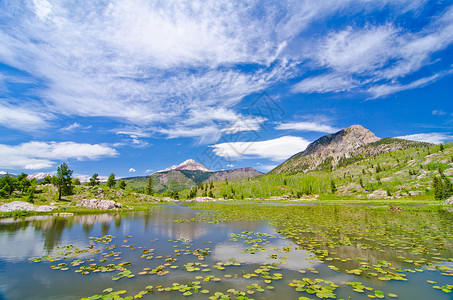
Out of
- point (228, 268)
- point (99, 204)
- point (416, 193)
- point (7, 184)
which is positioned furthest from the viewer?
point (416, 193)

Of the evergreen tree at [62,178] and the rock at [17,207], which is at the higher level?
the evergreen tree at [62,178]

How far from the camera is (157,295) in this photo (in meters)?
8.55

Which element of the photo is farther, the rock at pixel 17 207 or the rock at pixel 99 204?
the rock at pixel 99 204

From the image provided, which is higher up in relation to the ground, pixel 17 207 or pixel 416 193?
pixel 17 207

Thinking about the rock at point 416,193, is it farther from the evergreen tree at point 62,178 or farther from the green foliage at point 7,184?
the green foliage at point 7,184

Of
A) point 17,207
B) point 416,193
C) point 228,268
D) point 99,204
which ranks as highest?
point 17,207

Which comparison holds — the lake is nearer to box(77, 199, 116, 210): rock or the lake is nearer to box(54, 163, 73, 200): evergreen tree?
box(77, 199, 116, 210): rock

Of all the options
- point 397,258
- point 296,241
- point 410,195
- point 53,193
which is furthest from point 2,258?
point 410,195

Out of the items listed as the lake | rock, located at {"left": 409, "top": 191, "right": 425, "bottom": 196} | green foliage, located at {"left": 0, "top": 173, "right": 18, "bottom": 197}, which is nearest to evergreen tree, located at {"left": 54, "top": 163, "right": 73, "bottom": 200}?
green foliage, located at {"left": 0, "top": 173, "right": 18, "bottom": 197}

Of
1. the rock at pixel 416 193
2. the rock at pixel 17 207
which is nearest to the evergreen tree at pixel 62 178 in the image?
the rock at pixel 17 207

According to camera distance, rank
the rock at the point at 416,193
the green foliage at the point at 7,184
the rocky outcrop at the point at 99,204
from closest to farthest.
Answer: the rocky outcrop at the point at 99,204 < the green foliage at the point at 7,184 < the rock at the point at 416,193

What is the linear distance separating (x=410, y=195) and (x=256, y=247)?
569 ft

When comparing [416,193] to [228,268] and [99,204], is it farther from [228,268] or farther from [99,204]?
[99,204]

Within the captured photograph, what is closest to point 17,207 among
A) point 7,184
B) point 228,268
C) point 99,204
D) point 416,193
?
point 99,204
